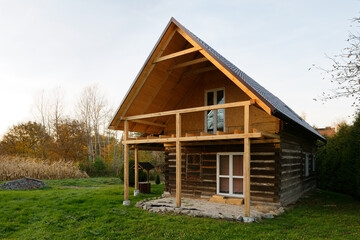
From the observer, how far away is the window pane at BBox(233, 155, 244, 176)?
11.5 meters

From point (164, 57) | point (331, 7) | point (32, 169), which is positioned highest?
point (331, 7)

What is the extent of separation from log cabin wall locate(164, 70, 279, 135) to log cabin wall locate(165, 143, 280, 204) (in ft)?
2.83

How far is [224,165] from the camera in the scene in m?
11.9

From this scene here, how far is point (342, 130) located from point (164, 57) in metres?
14.7

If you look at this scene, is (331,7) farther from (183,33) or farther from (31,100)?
(31,100)

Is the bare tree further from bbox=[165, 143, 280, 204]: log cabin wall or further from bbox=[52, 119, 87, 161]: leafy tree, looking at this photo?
bbox=[165, 143, 280, 204]: log cabin wall

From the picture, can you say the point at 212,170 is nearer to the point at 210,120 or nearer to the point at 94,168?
A: the point at 210,120

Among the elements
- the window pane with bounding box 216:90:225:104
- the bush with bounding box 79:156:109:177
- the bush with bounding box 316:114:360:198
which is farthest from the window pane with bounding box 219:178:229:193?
the bush with bounding box 79:156:109:177

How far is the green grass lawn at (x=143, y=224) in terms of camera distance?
703 centimetres

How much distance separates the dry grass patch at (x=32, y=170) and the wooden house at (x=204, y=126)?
12783mm

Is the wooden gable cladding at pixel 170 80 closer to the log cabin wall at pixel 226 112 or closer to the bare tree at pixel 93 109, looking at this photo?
the log cabin wall at pixel 226 112

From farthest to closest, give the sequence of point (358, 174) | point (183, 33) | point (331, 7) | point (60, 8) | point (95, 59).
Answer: point (95, 59), point (60, 8), point (358, 174), point (331, 7), point (183, 33)

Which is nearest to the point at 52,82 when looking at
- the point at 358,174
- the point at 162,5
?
the point at 162,5

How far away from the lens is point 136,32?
1769 cm
